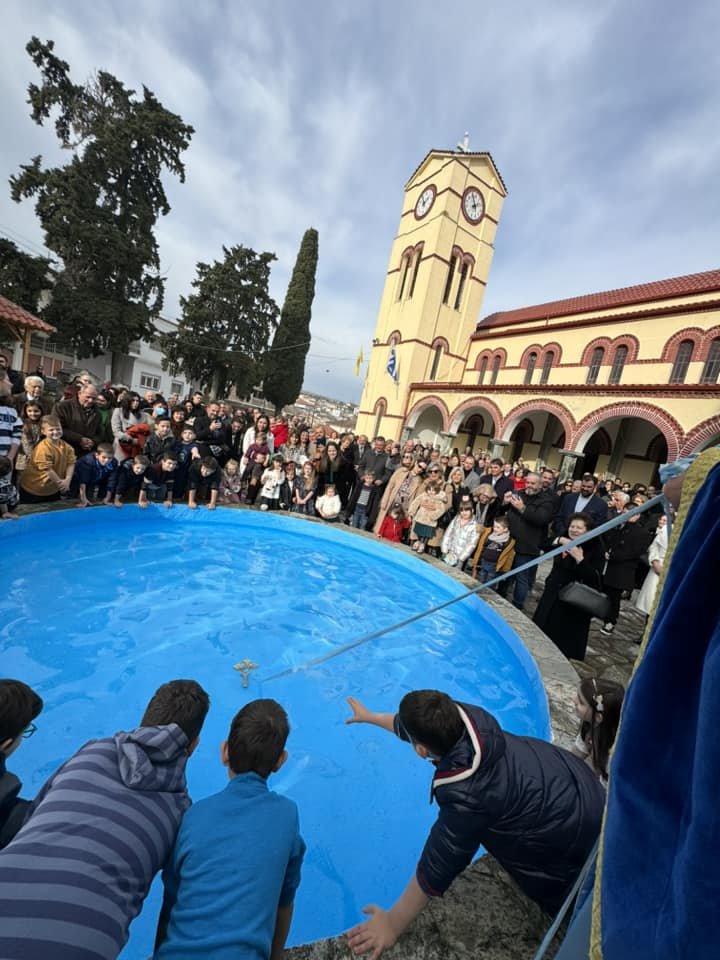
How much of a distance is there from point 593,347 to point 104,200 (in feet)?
86.3

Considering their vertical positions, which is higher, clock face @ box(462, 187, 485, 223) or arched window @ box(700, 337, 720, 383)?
clock face @ box(462, 187, 485, 223)

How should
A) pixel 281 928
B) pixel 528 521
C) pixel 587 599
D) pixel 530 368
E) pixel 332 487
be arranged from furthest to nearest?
1. pixel 530 368
2. pixel 332 487
3. pixel 528 521
4. pixel 587 599
5. pixel 281 928

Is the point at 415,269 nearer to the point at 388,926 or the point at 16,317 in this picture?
the point at 16,317

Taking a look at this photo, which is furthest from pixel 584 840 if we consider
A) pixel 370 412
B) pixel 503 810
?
pixel 370 412

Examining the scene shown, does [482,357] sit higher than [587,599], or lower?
higher

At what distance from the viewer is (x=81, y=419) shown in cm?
693

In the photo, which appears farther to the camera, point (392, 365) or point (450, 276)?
point (392, 365)

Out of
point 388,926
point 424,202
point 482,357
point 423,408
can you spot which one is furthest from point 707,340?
point 388,926

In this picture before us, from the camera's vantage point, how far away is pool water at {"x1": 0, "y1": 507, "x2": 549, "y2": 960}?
3158 millimetres

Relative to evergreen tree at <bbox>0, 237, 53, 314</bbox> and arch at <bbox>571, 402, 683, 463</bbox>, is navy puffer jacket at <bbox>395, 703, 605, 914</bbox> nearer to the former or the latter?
arch at <bbox>571, 402, 683, 463</bbox>

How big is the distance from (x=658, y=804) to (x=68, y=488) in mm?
8162

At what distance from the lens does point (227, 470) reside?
9164mm

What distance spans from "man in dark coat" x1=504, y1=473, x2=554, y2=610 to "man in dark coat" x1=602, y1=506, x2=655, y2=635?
893 mm

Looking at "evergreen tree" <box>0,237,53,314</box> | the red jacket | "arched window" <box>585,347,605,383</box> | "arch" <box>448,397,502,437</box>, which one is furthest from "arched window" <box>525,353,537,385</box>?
"evergreen tree" <box>0,237,53,314</box>
